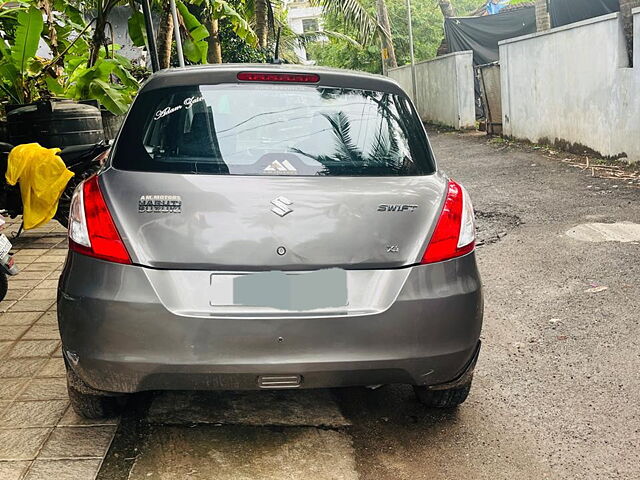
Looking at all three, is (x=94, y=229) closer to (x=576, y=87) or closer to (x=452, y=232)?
(x=452, y=232)

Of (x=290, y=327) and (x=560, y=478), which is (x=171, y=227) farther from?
(x=560, y=478)

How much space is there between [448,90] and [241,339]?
1762 centimetres

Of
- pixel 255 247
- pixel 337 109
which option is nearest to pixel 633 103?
pixel 337 109

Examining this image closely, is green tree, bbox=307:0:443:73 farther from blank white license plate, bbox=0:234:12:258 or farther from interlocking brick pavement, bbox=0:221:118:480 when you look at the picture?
blank white license plate, bbox=0:234:12:258

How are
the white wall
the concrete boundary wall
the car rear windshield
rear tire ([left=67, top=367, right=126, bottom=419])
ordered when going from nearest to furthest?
the car rear windshield < rear tire ([left=67, top=367, right=126, bottom=419]) < the white wall < the concrete boundary wall

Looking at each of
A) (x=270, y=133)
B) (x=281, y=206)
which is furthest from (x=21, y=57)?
(x=281, y=206)

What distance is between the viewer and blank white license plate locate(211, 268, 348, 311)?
2.89m

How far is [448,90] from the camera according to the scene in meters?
19.6

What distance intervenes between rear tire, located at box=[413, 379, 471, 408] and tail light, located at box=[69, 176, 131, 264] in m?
1.51

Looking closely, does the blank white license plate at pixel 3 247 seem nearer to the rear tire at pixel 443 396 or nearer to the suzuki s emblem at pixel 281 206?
the suzuki s emblem at pixel 281 206

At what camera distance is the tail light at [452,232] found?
308 cm

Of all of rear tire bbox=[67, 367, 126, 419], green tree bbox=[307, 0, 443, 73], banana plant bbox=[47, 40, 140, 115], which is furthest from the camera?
green tree bbox=[307, 0, 443, 73]

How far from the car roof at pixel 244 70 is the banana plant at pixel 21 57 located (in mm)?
4971

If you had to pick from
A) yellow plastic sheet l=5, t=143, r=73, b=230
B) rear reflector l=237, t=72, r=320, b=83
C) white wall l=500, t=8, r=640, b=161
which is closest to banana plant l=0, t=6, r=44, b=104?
yellow plastic sheet l=5, t=143, r=73, b=230
